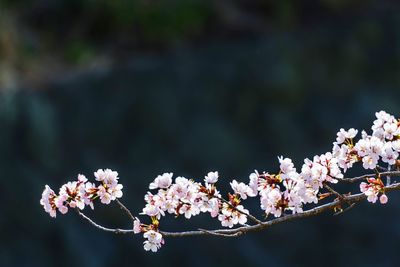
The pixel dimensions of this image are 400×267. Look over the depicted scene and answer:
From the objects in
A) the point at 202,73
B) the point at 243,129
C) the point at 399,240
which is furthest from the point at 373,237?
the point at 202,73

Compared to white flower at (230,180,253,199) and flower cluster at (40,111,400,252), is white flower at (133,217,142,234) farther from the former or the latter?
white flower at (230,180,253,199)

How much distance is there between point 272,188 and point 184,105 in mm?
12814

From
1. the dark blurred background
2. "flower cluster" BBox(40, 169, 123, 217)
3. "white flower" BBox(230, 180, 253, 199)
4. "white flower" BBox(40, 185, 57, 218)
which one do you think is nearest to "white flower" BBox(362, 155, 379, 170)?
"white flower" BBox(230, 180, 253, 199)

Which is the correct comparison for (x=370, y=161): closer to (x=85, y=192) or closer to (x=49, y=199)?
(x=85, y=192)

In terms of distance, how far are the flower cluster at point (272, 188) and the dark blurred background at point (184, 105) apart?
8.37 m

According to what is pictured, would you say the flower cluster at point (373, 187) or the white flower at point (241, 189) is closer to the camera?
the flower cluster at point (373, 187)

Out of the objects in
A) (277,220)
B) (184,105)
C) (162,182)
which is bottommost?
(277,220)

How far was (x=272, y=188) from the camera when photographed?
2242mm

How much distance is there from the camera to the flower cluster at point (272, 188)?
2.20 meters

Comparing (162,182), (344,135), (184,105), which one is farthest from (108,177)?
(184,105)

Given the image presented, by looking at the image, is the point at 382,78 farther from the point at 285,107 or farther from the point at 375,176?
the point at 375,176

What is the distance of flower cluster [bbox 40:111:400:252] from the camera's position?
220 centimetres

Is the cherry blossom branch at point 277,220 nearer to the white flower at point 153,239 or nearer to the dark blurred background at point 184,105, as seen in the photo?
the white flower at point 153,239

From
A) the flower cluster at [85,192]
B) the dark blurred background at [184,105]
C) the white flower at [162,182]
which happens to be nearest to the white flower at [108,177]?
the flower cluster at [85,192]
